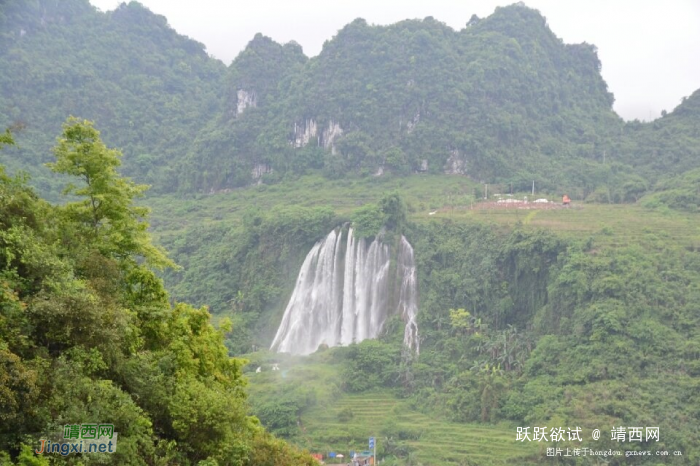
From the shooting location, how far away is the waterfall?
37844 millimetres

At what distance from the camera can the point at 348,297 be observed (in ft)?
126

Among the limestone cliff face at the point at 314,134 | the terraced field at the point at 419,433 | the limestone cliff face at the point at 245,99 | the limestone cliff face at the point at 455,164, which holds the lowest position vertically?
the terraced field at the point at 419,433

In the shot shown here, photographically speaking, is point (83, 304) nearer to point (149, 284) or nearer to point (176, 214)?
point (149, 284)

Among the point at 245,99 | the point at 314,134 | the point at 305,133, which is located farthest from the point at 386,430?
the point at 245,99

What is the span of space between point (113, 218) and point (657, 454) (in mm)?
18063

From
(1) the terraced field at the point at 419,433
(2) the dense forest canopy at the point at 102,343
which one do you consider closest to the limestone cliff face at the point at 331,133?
(1) the terraced field at the point at 419,433

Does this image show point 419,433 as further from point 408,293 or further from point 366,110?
point 366,110

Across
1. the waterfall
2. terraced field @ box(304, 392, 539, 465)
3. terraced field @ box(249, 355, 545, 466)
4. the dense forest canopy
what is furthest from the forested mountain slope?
the dense forest canopy

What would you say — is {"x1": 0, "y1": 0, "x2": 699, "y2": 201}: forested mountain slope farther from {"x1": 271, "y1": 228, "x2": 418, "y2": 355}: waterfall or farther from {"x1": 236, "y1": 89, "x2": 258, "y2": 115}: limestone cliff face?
{"x1": 271, "y1": 228, "x2": 418, "y2": 355}: waterfall

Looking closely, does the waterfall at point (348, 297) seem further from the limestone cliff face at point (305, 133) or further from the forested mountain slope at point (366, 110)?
the limestone cliff face at point (305, 133)

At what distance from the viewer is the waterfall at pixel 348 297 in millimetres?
37844

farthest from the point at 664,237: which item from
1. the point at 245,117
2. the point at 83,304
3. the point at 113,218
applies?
the point at 245,117

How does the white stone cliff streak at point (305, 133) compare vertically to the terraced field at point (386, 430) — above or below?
above

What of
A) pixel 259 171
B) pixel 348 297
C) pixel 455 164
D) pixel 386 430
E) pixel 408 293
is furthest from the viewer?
pixel 259 171
